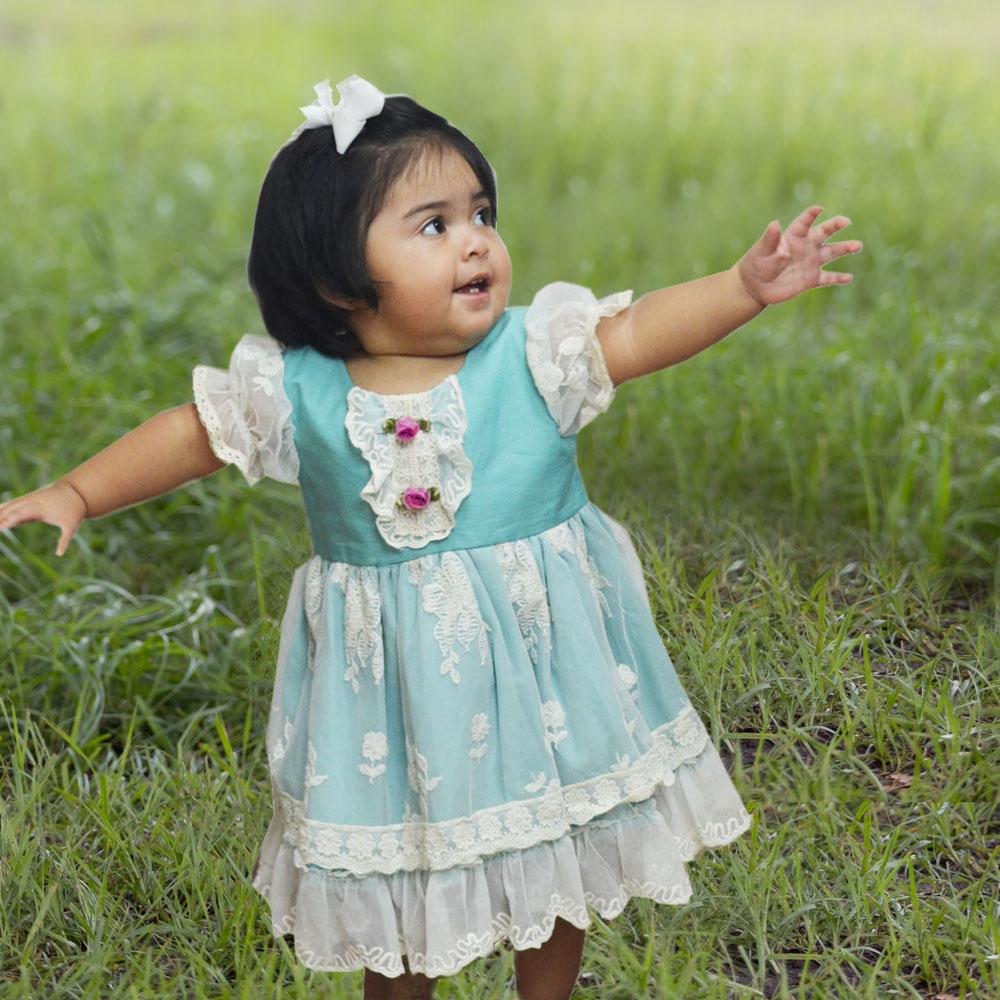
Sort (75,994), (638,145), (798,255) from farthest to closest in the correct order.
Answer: (638,145) → (75,994) → (798,255)

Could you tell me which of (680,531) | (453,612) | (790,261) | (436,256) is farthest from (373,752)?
(680,531)

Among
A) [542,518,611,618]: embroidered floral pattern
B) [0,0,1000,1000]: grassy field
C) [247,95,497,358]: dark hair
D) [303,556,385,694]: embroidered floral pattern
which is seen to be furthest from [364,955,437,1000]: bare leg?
[247,95,497,358]: dark hair

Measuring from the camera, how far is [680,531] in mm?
2945

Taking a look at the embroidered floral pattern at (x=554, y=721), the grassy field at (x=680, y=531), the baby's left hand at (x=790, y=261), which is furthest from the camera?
the grassy field at (x=680, y=531)

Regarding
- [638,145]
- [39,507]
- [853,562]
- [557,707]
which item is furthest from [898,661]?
[638,145]

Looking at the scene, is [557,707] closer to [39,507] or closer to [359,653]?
[359,653]

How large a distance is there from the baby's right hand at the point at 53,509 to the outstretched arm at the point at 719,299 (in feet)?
2.39

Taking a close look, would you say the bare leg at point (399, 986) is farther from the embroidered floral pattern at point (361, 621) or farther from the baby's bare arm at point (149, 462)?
the baby's bare arm at point (149, 462)

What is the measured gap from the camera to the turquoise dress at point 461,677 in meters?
2.03

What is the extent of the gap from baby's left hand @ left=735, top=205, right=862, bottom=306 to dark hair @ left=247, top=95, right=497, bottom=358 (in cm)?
36

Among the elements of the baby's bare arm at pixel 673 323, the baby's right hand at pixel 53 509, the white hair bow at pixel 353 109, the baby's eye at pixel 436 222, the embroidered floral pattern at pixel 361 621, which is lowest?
the embroidered floral pattern at pixel 361 621

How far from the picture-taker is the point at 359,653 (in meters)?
2.05

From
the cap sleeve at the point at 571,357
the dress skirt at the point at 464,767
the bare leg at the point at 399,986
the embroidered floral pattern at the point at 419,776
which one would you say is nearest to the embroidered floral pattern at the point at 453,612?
the dress skirt at the point at 464,767

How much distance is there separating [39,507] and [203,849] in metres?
0.74
